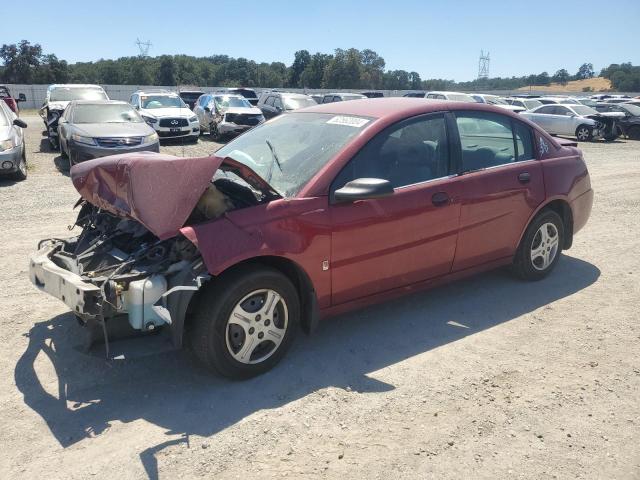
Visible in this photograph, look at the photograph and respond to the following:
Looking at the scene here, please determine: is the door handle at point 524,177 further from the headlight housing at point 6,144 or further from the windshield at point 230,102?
the windshield at point 230,102

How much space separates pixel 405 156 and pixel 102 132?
29.3 feet

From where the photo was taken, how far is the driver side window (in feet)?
12.4

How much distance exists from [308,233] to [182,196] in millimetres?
837

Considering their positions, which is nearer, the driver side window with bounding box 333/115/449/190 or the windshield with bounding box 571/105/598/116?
the driver side window with bounding box 333/115/449/190

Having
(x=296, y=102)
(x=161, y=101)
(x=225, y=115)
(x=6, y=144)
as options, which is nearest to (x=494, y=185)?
(x=6, y=144)

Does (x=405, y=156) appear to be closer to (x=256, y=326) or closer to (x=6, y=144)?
(x=256, y=326)

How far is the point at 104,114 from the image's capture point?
485 inches

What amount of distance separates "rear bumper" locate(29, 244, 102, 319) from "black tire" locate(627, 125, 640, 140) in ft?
80.5

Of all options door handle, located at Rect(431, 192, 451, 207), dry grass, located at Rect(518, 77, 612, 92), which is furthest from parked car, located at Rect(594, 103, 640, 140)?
dry grass, located at Rect(518, 77, 612, 92)

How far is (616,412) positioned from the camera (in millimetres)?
3174

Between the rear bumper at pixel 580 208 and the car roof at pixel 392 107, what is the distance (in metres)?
1.34

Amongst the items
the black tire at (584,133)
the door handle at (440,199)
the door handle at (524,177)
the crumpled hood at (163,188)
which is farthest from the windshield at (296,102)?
the crumpled hood at (163,188)

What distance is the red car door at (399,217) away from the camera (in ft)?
12.1

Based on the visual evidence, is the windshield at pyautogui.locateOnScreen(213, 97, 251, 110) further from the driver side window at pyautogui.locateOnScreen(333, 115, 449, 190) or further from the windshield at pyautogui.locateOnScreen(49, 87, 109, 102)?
the driver side window at pyautogui.locateOnScreen(333, 115, 449, 190)
